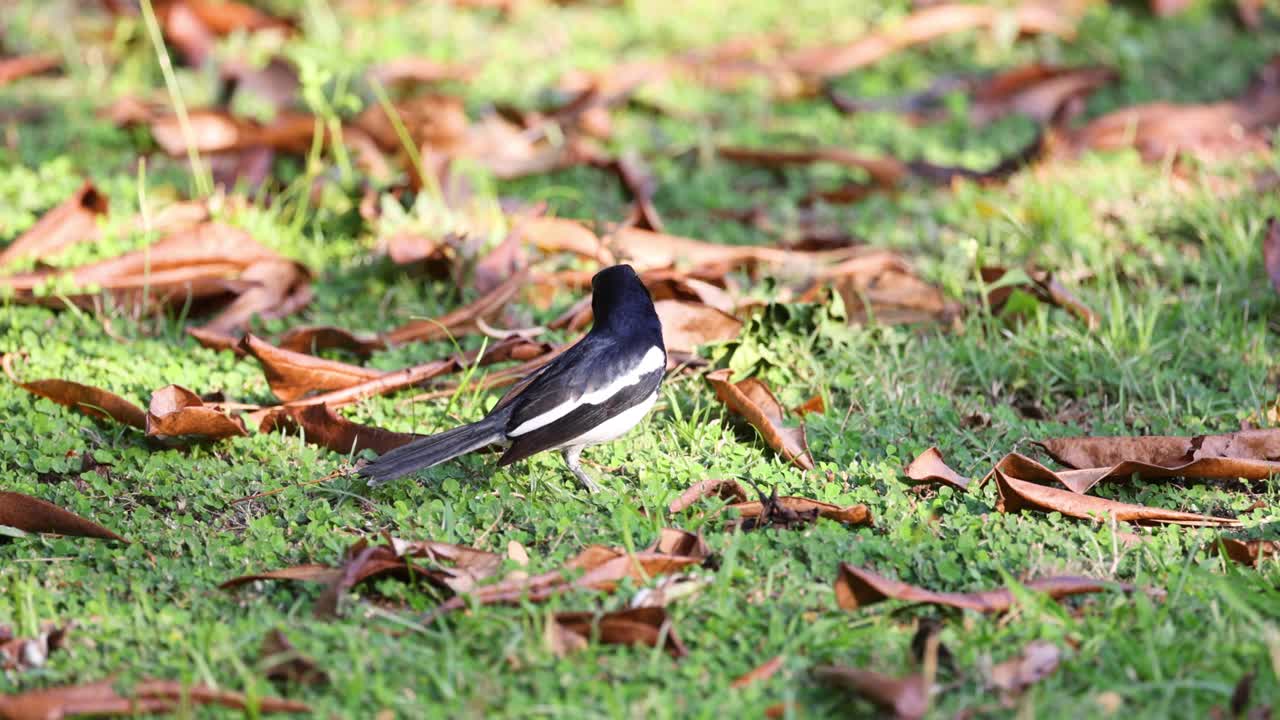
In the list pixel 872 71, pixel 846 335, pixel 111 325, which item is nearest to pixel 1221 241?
pixel 846 335

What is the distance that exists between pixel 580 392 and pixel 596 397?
0.06 m

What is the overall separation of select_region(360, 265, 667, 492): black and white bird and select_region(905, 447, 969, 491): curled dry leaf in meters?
0.79

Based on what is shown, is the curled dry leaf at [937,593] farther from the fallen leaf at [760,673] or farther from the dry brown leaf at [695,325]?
the dry brown leaf at [695,325]

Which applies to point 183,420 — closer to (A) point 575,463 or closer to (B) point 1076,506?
(A) point 575,463

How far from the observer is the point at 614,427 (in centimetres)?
414

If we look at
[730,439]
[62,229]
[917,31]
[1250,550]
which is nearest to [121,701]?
[730,439]

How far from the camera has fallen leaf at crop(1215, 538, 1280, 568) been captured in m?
3.62

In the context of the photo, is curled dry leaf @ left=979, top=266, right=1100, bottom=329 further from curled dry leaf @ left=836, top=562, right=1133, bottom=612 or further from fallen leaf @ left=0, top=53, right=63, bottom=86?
fallen leaf @ left=0, top=53, right=63, bottom=86

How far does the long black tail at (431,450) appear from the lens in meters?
3.94

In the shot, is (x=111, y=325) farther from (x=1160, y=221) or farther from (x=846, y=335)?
(x=1160, y=221)

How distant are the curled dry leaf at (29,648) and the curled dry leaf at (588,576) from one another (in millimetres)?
863

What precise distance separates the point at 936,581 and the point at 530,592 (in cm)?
102

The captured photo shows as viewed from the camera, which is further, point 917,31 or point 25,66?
point 917,31

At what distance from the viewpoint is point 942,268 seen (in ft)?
18.4
